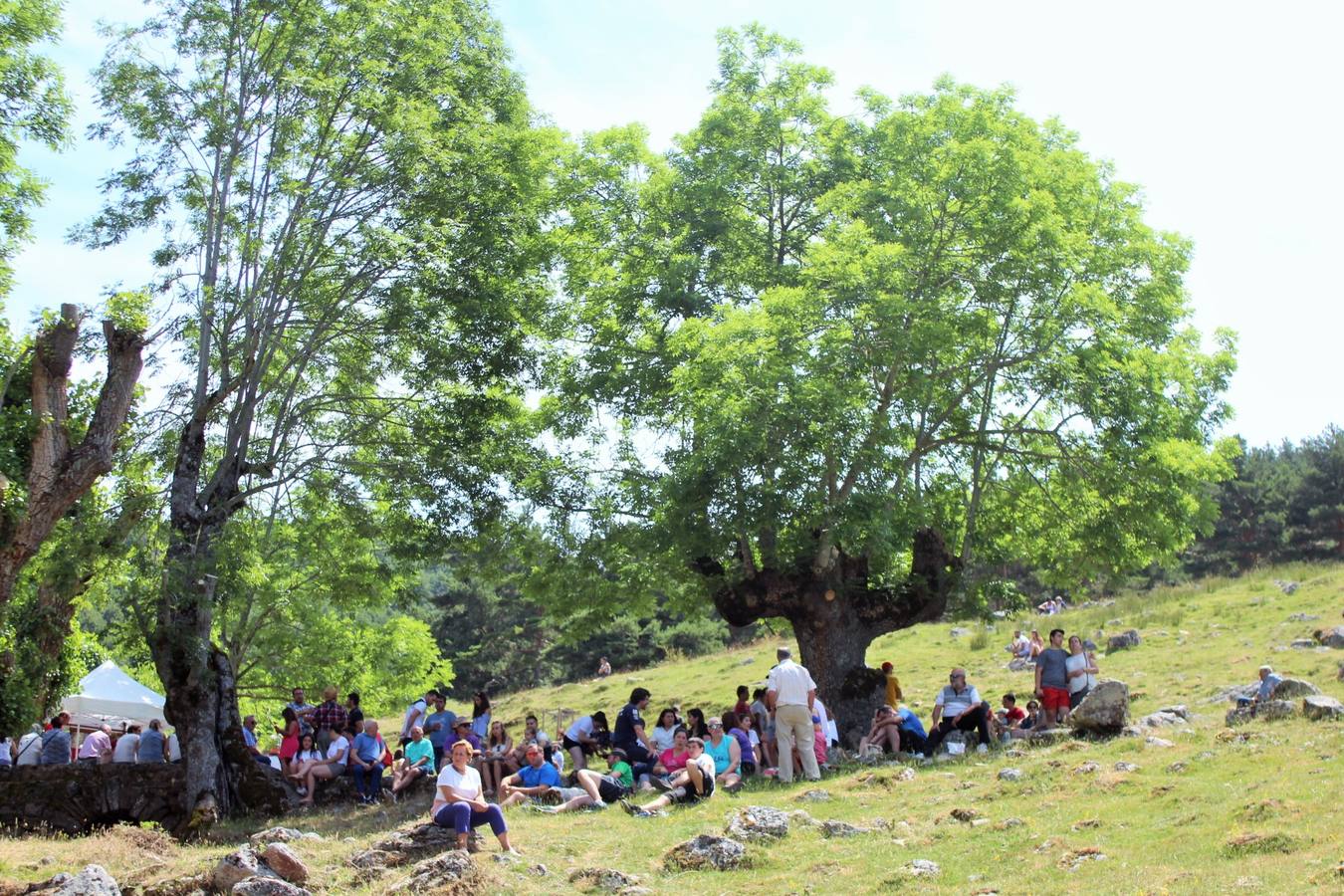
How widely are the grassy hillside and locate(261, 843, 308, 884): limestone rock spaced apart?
250mm

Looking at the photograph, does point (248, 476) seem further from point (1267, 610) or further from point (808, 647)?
point (1267, 610)

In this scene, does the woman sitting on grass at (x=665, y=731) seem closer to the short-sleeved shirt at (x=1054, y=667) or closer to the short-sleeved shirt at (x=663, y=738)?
the short-sleeved shirt at (x=663, y=738)

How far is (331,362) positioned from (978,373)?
11.3 metres

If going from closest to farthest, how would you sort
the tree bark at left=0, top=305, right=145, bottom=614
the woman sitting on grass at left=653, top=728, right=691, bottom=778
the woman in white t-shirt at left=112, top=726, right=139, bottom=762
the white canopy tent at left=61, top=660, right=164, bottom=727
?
the tree bark at left=0, top=305, right=145, bottom=614, the woman sitting on grass at left=653, top=728, right=691, bottom=778, the woman in white t-shirt at left=112, top=726, right=139, bottom=762, the white canopy tent at left=61, top=660, right=164, bottom=727

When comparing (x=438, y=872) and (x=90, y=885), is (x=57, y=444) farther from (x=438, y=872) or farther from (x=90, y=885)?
(x=438, y=872)

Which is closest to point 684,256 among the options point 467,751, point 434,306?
point 434,306

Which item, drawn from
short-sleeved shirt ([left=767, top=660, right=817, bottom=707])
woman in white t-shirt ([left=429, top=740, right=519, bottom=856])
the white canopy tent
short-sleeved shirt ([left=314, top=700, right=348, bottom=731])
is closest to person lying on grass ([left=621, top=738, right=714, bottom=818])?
short-sleeved shirt ([left=767, top=660, right=817, bottom=707])

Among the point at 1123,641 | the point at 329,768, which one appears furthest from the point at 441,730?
the point at 1123,641

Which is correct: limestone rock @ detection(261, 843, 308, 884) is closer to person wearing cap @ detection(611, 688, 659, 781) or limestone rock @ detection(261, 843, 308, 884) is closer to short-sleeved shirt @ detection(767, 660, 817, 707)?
person wearing cap @ detection(611, 688, 659, 781)

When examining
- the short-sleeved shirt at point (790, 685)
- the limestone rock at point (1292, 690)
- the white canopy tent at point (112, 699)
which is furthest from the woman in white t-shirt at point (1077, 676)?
the white canopy tent at point (112, 699)

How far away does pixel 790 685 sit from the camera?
51.1 feet

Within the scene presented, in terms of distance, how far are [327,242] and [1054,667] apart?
13.0 metres

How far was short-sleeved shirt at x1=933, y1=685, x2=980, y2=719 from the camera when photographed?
1736 centimetres

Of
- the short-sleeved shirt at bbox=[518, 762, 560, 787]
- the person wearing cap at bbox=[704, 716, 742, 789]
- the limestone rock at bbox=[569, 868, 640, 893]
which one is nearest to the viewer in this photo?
the limestone rock at bbox=[569, 868, 640, 893]
